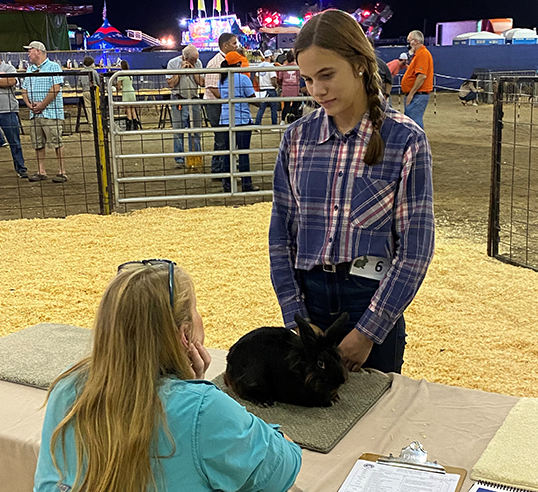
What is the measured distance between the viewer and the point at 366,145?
1.97 m

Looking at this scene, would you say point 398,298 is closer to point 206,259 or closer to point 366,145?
point 366,145

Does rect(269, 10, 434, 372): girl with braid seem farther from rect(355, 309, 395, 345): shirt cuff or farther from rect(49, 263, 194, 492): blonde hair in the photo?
rect(49, 263, 194, 492): blonde hair

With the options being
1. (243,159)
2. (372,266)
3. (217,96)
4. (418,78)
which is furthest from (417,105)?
(372,266)

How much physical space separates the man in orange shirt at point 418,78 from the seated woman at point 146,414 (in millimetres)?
8523

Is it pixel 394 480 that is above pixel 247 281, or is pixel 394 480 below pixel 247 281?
above

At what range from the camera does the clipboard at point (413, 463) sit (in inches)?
65.5

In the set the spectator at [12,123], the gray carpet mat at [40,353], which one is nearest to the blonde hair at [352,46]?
the gray carpet mat at [40,353]

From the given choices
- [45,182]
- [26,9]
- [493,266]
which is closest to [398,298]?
[493,266]

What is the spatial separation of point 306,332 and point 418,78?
8.04 m

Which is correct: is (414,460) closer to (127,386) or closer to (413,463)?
(413,463)

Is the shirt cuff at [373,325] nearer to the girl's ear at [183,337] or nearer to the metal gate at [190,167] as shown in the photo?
the girl's ear at [183,337]

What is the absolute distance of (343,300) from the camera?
6.84 ft

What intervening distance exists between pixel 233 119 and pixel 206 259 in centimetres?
266

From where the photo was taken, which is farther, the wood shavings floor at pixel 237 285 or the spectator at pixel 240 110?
the spectator at pixel 240 110
